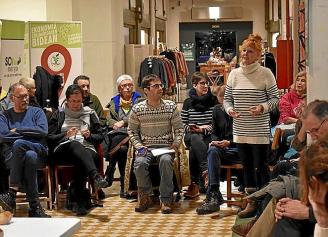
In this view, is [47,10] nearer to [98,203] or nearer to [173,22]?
[98,203]

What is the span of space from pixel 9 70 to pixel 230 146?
2.98 m

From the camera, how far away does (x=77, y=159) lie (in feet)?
20.9

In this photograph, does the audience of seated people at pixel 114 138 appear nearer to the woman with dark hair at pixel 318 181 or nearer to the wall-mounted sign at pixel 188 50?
the woman with dark hair at pixel 318 181

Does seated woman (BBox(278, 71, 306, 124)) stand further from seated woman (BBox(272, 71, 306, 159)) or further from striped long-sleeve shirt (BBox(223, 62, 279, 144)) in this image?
striped long-sleeve shirt (BBox(223, 62, 279, 144))

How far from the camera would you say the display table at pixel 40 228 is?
303 cm

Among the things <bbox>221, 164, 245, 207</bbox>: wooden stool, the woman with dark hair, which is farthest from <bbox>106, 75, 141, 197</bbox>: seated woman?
the woman with dark hair

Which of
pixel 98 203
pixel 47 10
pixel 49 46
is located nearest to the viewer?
pixel 98 203

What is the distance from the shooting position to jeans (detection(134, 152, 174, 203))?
6.29 metres

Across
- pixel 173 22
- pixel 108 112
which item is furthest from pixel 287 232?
pixel 173 22

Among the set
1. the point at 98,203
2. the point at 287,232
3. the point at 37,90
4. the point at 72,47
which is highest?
the point at 72,47

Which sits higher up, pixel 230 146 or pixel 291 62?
pixel 291 62

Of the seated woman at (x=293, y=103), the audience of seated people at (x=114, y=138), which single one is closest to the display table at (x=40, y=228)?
the audience of seated people at (x=114, y=138)

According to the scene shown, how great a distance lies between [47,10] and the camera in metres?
10.5

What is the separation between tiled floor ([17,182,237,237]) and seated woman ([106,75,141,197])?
1.50ft
